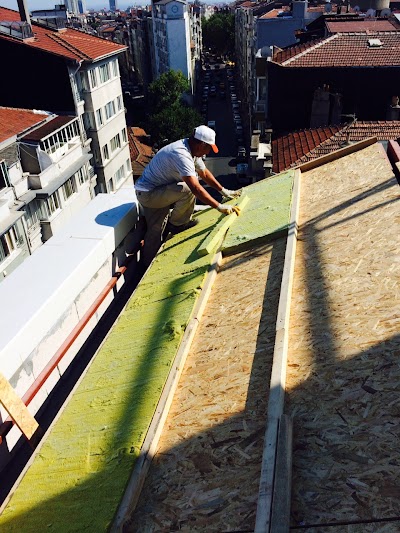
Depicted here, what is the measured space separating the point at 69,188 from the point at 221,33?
9536cm

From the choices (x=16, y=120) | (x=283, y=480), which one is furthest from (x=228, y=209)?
(x=16, y=120)

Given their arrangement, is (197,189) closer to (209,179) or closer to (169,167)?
(169,167)

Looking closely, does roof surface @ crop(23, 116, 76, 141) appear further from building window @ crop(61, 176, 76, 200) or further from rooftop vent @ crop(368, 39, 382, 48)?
rooftop vent @ crop(368, 39, 382, 48)

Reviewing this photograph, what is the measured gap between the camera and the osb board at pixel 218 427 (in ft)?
12.7

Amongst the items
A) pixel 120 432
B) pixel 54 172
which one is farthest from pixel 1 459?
pixel 54 172

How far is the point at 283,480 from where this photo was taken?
3582mm

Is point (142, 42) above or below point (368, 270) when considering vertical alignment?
below

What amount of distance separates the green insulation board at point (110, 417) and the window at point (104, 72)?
26.5 metres

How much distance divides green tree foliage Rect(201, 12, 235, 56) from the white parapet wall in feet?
362

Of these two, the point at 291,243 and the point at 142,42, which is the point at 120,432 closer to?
the point at 291,243

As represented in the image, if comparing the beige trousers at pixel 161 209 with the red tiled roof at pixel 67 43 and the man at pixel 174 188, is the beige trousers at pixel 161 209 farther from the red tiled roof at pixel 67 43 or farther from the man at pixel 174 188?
the red tiled roof at pixel 67 43

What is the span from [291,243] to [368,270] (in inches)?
55.5

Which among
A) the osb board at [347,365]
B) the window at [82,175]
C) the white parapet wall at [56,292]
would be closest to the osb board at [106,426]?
the white parapet wall at [56,292]

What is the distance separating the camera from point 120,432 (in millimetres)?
4875
